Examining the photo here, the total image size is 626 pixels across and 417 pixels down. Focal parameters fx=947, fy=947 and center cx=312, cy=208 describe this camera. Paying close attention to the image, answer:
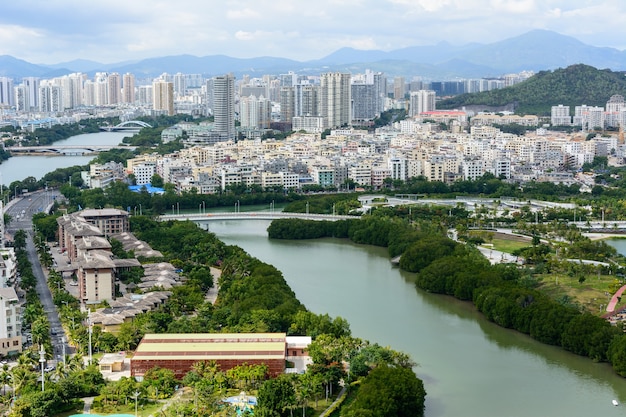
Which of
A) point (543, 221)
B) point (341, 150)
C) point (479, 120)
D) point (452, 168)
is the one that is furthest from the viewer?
point (479, 120)

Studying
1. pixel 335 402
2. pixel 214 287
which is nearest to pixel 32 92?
pixel 214 287

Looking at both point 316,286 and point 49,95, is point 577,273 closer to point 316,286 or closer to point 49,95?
point 316,286

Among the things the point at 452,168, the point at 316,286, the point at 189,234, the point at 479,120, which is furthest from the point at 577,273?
the point at 479,120

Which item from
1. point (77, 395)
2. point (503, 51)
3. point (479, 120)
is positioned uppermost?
point (503, 51)

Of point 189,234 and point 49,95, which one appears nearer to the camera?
point 189,234

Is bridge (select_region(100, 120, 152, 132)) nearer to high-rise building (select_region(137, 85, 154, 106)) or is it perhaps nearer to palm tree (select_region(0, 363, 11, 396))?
high-rise building (select_region(137, 85, 154, 106))
